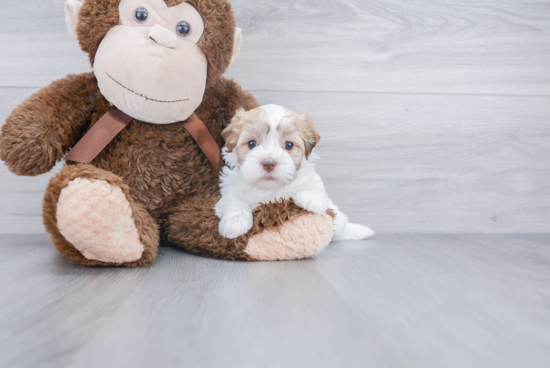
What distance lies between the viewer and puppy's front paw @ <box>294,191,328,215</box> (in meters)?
1.00

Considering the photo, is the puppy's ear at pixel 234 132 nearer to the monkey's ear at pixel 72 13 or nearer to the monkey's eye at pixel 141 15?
the monkey's eye at pixel 141 15

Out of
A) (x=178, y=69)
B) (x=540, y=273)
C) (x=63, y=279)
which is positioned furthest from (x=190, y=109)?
(x=540, y=273)

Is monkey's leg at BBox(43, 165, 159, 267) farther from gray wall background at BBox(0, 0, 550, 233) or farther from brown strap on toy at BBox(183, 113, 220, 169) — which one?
gray wall background at BBox(0, 0, 550, 233)

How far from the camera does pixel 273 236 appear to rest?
1.00m

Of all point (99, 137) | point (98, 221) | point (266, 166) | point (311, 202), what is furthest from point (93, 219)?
point (311, 202)

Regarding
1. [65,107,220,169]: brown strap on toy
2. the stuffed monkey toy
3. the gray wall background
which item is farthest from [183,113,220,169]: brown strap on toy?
the gray wall background

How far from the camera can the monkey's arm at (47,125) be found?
96cm

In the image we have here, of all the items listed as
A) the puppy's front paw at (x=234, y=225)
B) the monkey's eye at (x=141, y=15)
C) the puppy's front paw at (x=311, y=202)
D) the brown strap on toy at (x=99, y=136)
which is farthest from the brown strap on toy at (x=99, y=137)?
the puppy's front paw at (x=311, y=202)

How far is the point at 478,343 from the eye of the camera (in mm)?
591

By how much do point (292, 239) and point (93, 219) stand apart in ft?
1.50

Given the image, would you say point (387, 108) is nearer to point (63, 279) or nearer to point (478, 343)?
point (478, 343)

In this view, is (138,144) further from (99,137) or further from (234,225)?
(234,225)

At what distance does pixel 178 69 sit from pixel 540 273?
103 centimetres

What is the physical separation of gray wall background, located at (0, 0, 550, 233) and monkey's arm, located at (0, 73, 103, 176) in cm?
37
